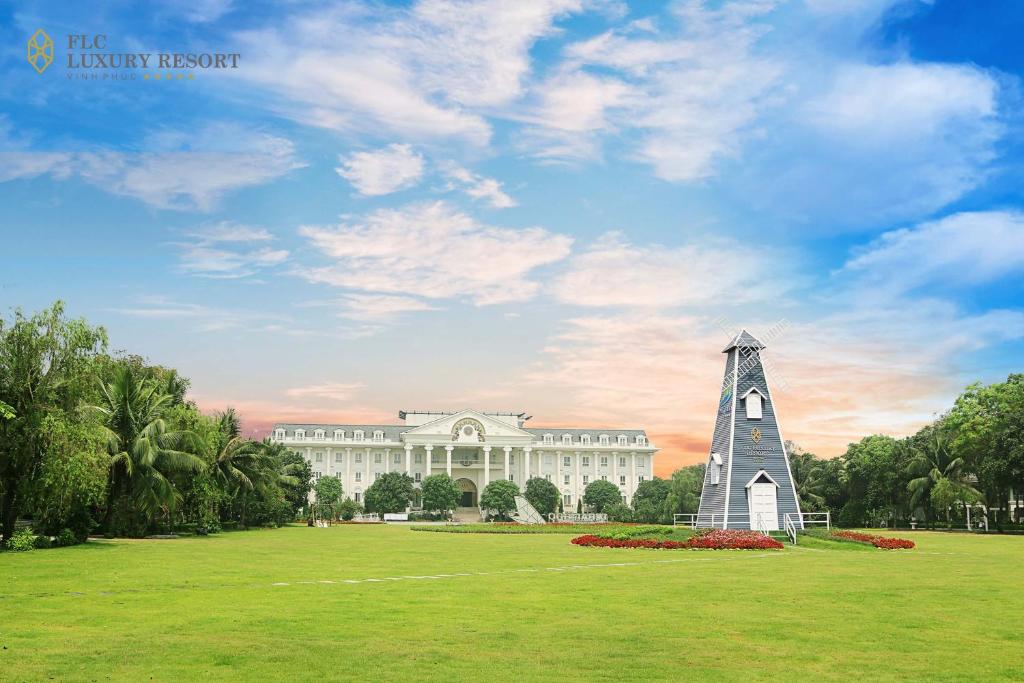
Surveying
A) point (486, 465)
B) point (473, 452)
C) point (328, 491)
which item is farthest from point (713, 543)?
point (473, 452)

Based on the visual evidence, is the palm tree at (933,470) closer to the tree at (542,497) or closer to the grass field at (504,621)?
the grass field at (504,621)

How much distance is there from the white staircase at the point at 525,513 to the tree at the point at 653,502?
9.43 meters

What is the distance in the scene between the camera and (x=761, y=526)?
135 ft

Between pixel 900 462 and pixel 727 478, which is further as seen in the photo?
pixel 900 462

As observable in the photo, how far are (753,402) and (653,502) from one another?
43.8m

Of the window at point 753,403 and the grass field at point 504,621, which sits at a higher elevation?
the window at point 753,403

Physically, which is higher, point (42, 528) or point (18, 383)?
point (18, 383)

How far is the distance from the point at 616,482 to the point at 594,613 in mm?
101333

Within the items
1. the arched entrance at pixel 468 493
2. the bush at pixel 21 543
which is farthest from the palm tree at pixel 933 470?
the arched entrance at pixel 468 493

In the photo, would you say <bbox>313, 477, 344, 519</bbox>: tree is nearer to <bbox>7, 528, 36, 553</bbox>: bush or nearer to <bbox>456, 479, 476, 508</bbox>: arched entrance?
<bbox>456, 479, 476, 508</bbox>: arched entrance

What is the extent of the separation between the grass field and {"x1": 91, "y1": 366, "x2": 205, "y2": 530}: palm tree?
10281 mm

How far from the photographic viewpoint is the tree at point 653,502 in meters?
70.1

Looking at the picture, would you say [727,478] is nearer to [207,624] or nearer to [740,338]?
[740,338]

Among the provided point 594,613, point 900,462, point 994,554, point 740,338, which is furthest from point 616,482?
point 594,613
